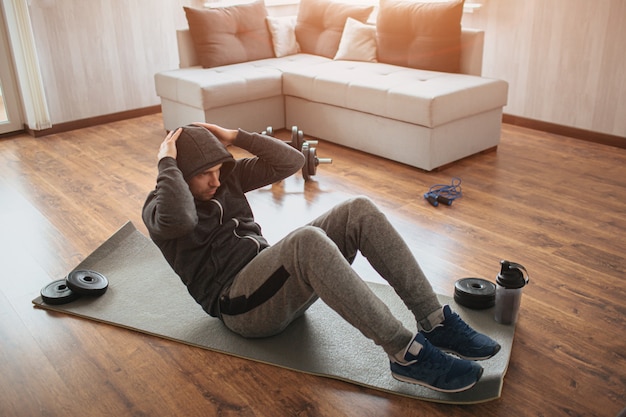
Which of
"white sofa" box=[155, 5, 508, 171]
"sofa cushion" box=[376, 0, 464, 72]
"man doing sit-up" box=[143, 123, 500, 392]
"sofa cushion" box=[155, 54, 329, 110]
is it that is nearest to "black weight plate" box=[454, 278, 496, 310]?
"man doing sit-up" box=[143, 123, 500, 392]

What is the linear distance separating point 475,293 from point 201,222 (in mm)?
1001

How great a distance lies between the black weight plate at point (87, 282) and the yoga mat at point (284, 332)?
4 centimetres

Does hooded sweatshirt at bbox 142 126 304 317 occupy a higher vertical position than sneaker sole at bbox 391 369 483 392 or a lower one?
higher

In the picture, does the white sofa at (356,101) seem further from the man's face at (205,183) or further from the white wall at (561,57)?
the man's face at (205,183)

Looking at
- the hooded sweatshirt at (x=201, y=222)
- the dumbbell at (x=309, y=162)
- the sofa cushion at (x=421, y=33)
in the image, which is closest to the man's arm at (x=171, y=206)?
the hooded sweatshirt at (x=201, y=222)

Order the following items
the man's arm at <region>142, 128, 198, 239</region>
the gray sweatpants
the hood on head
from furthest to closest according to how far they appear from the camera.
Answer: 1. the hood on head
2. the man's arm at <region>142, 128, 198, 239</region>
3. the gray sweatpants

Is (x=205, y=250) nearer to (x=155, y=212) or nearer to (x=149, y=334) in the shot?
(x=155, y=212)

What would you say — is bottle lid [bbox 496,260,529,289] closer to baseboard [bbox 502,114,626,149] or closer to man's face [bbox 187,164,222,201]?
man's face [bbox 187,164,222,201]

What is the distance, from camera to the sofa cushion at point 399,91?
12.0 feet

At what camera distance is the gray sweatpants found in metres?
1.72

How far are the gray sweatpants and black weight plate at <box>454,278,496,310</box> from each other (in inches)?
17.0

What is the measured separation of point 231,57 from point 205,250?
122 inches

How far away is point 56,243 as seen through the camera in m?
2.96

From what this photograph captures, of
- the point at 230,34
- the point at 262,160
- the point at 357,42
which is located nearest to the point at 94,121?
the point at 230,34
